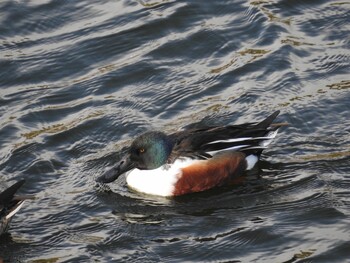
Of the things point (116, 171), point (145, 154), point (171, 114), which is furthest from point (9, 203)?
point (171, 114)

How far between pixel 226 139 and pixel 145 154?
81cm

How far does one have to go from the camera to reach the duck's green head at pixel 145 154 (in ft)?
30.9

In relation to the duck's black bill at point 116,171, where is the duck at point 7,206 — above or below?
above

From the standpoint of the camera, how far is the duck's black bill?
9367 millimetres

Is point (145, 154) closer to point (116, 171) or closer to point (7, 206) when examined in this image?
point (116, 171)

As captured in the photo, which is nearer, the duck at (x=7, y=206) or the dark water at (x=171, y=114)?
the dark water at (x=171, y=114)

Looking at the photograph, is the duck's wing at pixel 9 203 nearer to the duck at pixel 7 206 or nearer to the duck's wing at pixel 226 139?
the duck at pixel 7 206

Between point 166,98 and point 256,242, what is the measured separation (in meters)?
3.14

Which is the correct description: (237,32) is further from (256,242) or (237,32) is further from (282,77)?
(256,242)

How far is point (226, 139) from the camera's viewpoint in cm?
957

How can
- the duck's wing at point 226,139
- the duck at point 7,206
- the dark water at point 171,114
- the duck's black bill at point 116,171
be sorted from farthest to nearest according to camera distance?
the duck's wing at point 226,139 < the duck's black bill at point 116,171 < the duck at point 7,206 < the dark water at point 171,114

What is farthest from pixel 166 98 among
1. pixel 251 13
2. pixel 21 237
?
pixel 21 237

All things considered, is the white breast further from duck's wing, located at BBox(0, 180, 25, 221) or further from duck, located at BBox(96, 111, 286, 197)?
duck's wing, located at BBox(0, 180, 25, 221)

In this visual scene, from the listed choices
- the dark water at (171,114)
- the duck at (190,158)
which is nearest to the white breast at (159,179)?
the duck at (190,158)
